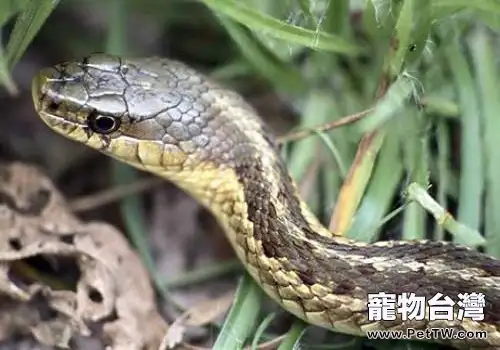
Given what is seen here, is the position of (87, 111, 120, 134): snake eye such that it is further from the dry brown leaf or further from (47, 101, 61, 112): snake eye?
the dry brown leaf

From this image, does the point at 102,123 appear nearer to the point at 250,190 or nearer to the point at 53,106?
the point at 53,106

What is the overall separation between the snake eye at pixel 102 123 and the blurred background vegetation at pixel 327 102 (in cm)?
24

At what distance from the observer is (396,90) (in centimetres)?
207

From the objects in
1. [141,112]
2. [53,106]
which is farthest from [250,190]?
[53,106]

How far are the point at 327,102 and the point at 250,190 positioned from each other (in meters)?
0.51

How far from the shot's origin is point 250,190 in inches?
82.6

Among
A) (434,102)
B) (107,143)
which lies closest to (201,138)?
(107,143)

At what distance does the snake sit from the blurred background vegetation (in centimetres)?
11

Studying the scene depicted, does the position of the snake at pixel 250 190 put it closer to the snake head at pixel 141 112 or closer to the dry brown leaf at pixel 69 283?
the snake head at pixel 141 112

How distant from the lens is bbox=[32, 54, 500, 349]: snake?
190cm

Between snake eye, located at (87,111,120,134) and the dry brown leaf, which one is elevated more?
snake eye, located at (87,111,120,134)

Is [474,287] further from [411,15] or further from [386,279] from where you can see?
[411,15]

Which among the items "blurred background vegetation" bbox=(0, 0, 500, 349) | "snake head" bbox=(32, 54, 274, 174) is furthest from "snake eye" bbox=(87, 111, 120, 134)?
"blurred background vegetation" bbox=(0, 0, 500, 349)

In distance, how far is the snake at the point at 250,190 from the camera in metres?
1.90
